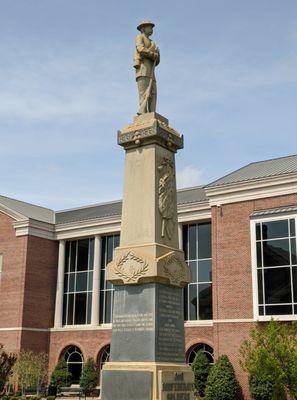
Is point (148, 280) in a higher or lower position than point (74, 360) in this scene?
higher

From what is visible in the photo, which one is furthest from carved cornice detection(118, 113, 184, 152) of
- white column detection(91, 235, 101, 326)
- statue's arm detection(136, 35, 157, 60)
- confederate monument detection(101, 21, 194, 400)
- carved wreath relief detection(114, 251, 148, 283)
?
white column detection(91, 235, 101, 326)

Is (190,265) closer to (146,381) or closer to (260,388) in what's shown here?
(260,388)

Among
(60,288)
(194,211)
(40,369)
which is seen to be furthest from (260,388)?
(60,288)

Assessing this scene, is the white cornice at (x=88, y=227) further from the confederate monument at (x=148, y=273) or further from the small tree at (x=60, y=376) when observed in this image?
the confederate monument at (x=148, y=273)

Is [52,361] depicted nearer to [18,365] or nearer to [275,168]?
[18,365]

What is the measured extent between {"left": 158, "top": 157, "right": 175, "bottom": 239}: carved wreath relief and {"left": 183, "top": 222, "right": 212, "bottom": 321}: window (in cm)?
2499

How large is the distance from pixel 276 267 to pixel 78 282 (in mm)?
17152

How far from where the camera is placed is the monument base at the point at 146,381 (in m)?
11.3

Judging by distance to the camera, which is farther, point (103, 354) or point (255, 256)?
point (103, 354)

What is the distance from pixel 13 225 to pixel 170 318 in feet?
108

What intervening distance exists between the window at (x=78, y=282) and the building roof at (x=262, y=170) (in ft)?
39.8

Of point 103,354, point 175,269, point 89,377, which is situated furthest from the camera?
point 103,354

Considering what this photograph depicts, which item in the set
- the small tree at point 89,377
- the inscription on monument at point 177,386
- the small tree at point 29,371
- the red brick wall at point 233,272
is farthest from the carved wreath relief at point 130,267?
the small tree at point 29,371

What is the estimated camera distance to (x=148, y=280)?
39.4 feet
